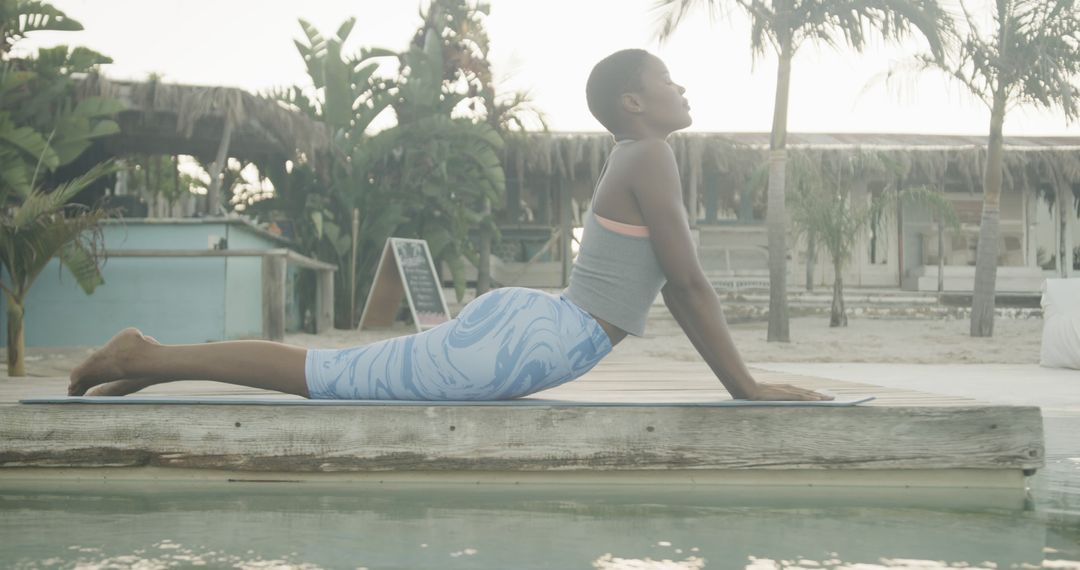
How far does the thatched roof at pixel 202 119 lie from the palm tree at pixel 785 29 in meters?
4.70

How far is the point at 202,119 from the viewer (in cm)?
1321

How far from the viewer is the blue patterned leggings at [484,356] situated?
2.79m

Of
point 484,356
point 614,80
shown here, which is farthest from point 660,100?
point 484,356

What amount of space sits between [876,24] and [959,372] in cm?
494

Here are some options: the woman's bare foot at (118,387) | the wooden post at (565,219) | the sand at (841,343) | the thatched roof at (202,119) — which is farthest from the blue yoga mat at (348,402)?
the wooden post at (565,219)

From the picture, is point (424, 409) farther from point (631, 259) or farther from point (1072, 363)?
point (1072, 363)

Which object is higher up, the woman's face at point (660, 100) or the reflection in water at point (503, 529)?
the woman's face at point (660, 100)

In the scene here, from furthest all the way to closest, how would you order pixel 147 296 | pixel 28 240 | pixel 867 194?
pixel 867 194 → pixel 147 296 → pixel 28 240

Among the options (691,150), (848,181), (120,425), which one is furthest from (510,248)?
(120,425)

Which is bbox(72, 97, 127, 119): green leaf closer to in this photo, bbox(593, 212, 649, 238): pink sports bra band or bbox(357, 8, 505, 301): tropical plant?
bbox(357, 8, 505, 301): tropical plant

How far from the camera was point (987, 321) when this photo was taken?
14.7m

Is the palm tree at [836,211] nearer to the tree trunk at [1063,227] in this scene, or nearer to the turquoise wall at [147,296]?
the tree trunk at [1063,227]

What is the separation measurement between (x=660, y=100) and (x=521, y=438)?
0.99 metres

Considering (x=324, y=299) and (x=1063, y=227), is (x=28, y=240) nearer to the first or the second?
(x=324, y=299)
